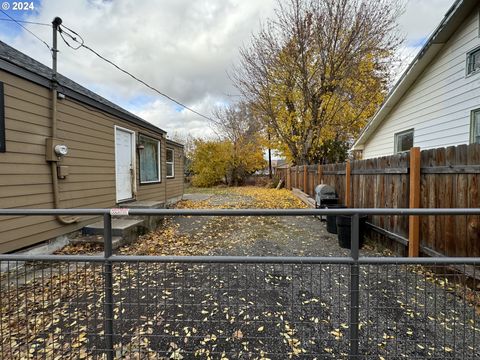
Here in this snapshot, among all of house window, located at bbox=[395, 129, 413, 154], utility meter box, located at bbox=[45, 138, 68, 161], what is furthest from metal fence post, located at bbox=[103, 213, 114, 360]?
house window, located at bbox=[395, 129, 413, 154]

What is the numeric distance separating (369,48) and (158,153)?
11109 millimetres

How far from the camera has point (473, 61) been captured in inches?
199

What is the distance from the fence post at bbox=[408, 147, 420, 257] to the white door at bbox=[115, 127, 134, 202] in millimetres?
6403

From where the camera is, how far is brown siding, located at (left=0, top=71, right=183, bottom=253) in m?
3.60

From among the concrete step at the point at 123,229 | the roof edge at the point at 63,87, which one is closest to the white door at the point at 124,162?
the roof edge at the point at 63,87

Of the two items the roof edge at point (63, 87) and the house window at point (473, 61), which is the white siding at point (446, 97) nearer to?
the house window at point (473, 61)

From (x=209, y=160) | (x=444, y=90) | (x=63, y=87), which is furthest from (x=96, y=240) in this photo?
(x=209, y=160)

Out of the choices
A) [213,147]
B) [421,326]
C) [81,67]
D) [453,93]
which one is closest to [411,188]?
[421,326]

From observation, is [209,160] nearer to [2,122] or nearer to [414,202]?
[2,122]

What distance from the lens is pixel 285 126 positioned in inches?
571

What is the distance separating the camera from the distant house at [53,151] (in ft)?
11.8

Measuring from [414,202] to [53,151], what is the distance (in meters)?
5.98

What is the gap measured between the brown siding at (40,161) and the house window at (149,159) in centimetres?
175

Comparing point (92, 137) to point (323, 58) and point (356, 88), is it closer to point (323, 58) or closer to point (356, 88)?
point (323, 58)
